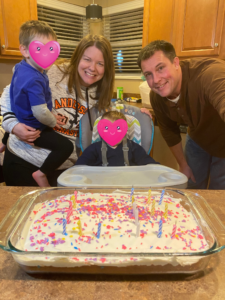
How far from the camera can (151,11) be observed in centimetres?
294

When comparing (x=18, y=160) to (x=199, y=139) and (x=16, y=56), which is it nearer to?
(x=199, y=139)

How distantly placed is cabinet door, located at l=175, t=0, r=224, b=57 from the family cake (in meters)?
2.32

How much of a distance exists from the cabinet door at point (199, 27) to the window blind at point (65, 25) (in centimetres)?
177

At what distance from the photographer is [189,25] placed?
8.79ft

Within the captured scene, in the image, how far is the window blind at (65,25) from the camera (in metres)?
3.40

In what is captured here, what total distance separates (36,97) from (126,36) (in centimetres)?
292

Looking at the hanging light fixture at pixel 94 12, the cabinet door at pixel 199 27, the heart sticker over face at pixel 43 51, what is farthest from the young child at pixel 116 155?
the hanging light fixture at pixel 94 12

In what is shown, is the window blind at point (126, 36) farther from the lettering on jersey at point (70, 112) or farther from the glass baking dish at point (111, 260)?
the glass baking dish at point (111, 260)

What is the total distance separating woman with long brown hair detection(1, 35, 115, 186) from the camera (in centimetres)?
142

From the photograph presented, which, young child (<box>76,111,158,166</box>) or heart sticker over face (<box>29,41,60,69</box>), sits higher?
heart sticker over face (<box>29,41,60,69</box>)

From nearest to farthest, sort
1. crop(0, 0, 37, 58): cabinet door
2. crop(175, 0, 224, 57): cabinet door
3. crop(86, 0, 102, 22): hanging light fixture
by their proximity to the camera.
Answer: crop(175, 0, 224, 57): cabinet door, crop(0, 0, 37, 58): cabinet door, crop(86, 0, 102, 22): hanging light fixture

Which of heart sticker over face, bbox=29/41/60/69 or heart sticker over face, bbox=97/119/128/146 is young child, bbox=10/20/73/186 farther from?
heart sticker over face, bbox=97/119/128/146

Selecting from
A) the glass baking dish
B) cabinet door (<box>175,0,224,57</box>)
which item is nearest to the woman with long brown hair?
the glass baking dish

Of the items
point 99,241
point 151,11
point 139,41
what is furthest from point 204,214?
point 139,41
